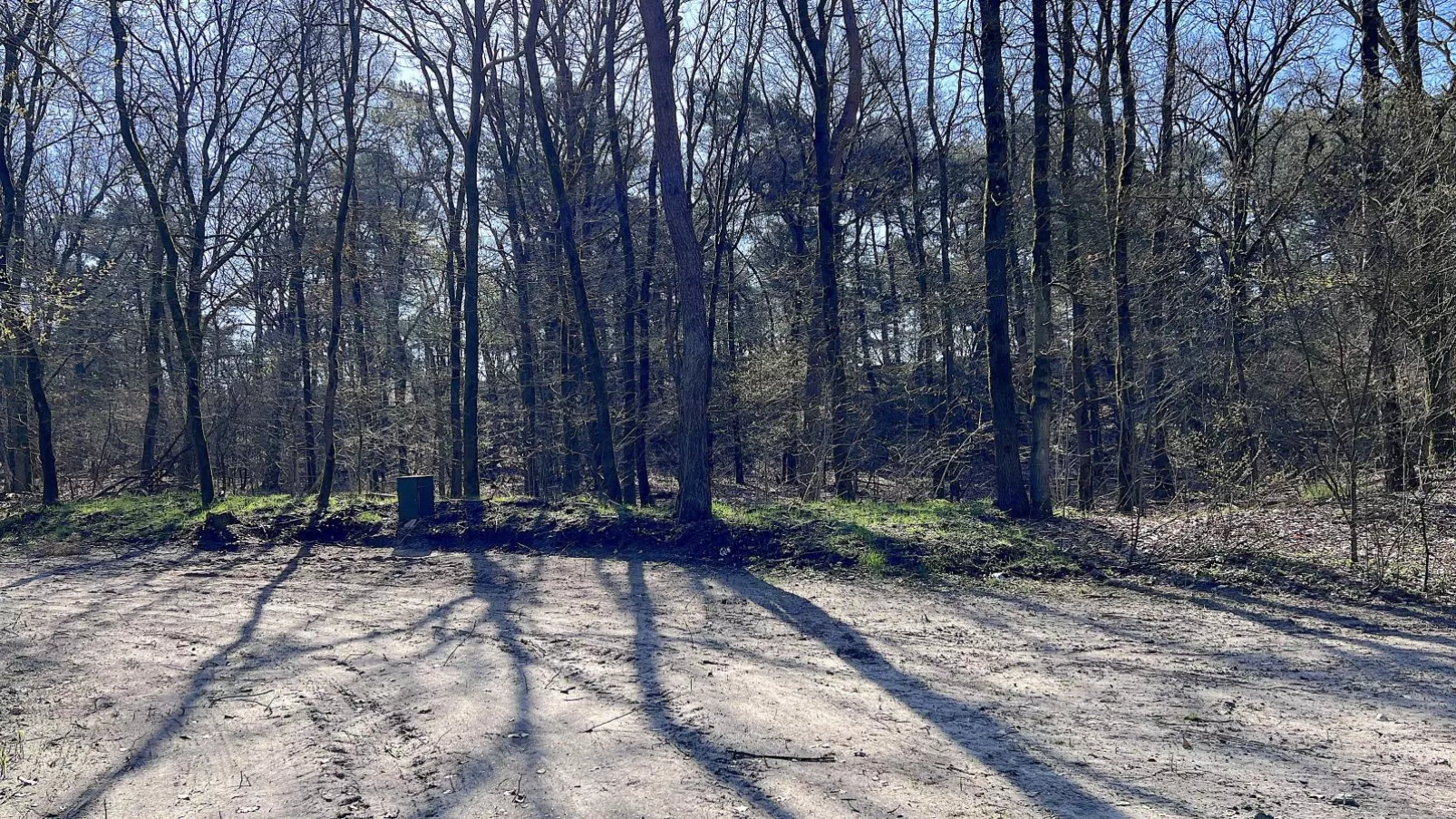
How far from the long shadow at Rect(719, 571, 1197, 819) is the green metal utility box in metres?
6.89

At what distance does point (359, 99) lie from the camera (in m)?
18.1

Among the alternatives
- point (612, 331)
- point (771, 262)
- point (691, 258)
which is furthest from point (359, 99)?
point (771, 262)

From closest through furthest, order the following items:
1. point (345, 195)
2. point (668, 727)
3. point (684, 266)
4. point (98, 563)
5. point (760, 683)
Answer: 1. point (668, 727)
2. point (760, 683)
3. point (98, 563)
4. point (684, 266)
5. point (345, 195)

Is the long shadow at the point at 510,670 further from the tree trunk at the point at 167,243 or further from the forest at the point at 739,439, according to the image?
the tree trunk at the point at 167,243

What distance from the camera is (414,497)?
13.2m

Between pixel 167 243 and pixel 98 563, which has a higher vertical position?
pixel 167 243

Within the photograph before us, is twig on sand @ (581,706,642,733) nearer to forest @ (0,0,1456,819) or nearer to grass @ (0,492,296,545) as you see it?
forest @ (0,0,1456,819)

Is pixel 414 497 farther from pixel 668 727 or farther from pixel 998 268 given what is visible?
pixel 668 727

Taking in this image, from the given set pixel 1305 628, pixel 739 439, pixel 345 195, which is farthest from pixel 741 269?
pixel 1305 628

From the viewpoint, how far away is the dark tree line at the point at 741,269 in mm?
10305

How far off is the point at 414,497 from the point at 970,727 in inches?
398

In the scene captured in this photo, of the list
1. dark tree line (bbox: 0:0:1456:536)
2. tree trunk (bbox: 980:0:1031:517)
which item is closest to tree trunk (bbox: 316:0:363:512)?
dark tree line (bbox: 0:0:1456:536)

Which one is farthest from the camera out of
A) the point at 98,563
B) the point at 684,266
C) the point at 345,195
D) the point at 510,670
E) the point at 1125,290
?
the point at 345,195

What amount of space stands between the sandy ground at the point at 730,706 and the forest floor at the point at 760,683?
25 mm
